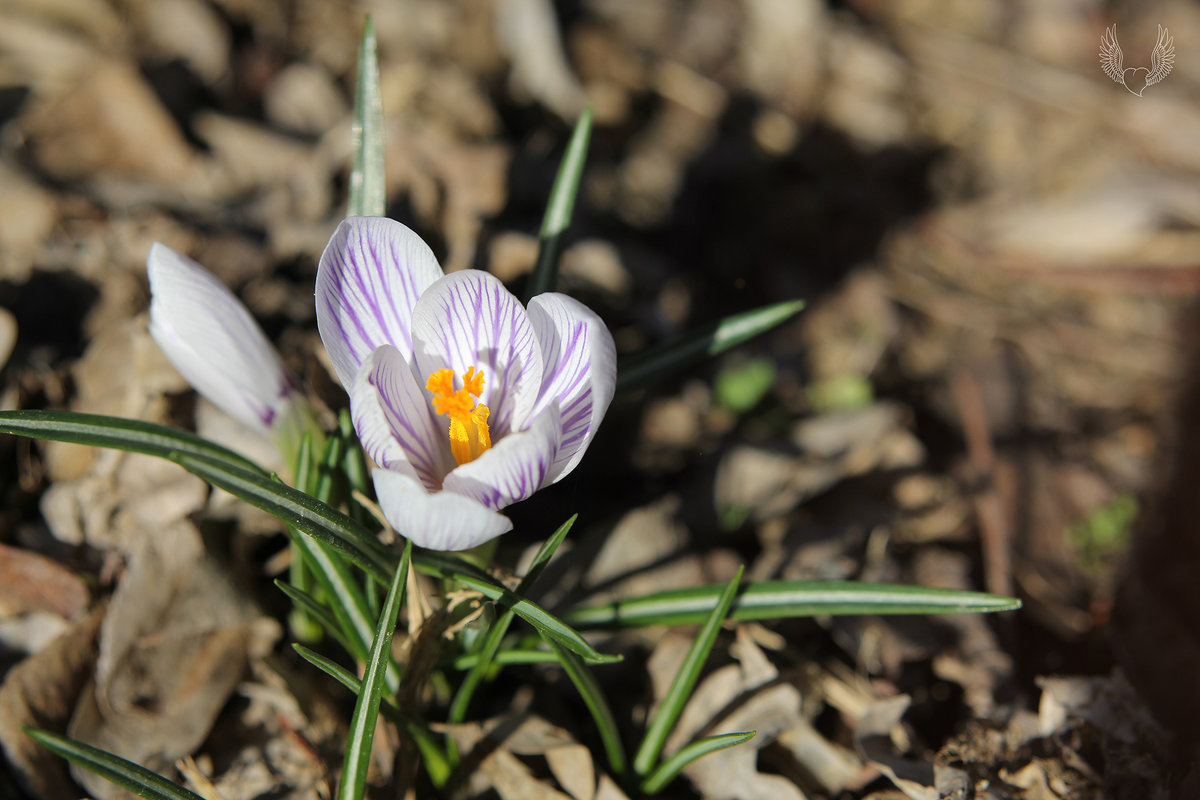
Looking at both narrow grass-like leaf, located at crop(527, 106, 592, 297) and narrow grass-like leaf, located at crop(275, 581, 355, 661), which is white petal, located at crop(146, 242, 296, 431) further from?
narrow grass-like leaf, located at crop(527, 106, 592, 297)

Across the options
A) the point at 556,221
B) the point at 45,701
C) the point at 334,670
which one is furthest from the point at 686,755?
the point at 45,701

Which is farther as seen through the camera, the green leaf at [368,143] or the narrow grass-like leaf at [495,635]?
the green leaf at [368,143]

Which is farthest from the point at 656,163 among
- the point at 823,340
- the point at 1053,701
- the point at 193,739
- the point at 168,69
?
the point at 193,739

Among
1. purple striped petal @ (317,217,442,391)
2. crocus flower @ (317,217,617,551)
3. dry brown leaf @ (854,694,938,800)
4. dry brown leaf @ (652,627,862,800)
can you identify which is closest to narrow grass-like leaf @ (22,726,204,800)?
crocus flower @ (317,217,617,551)

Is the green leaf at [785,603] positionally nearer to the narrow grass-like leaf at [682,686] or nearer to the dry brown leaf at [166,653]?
the narrow grass-like leaf at [682,686]

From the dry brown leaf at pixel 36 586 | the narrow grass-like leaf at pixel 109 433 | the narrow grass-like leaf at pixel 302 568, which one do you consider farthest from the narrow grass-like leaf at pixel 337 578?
the dry brown leaf at pixel 36 586

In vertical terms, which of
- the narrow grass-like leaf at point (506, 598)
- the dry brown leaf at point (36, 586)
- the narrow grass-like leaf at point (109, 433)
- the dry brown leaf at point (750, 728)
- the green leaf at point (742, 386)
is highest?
the narrow grass-like leaf at point (109, 433)
